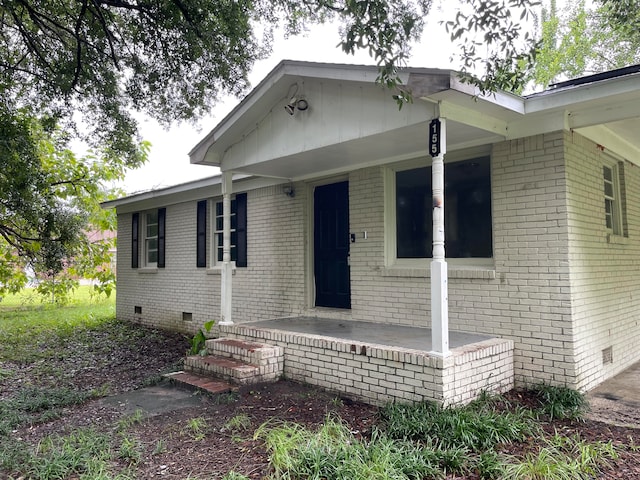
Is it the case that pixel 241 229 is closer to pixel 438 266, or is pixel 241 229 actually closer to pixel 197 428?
pixel 197 428

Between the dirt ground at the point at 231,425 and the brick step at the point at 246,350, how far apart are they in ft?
1.02

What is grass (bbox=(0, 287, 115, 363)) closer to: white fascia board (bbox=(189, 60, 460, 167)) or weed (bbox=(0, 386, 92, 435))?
weed (bbox=(0, 386, 92, 435))

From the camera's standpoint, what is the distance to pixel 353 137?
15.8 ft

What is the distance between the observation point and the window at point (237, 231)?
27.8 ft

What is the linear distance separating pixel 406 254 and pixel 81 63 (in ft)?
19.9

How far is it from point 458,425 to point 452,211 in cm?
287

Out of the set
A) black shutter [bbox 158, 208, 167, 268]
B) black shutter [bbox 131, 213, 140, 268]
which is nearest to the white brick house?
black shutter [bbox 158, 208, 167, 268]

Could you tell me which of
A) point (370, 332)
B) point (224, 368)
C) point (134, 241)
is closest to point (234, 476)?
point (224, 368)

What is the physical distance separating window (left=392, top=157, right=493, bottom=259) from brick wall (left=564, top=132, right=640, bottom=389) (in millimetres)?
910

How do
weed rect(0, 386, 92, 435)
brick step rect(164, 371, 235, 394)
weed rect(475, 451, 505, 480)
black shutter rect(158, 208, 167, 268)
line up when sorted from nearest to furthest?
weed rect(475, 451, 505, 480)
weed rect(0, 386, 92, 435)
brick step rect(164, 371, 235, 394)
black shutter rect(158, 208, 167, 268)

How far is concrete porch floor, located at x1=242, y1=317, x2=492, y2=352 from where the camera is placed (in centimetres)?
480

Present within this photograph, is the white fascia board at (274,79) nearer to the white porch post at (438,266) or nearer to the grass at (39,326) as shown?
the white porch post at (438,266)

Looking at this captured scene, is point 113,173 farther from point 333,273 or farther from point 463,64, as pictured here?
point 463,64

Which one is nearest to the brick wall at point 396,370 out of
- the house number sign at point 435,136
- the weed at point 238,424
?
the weed at point 238,424
